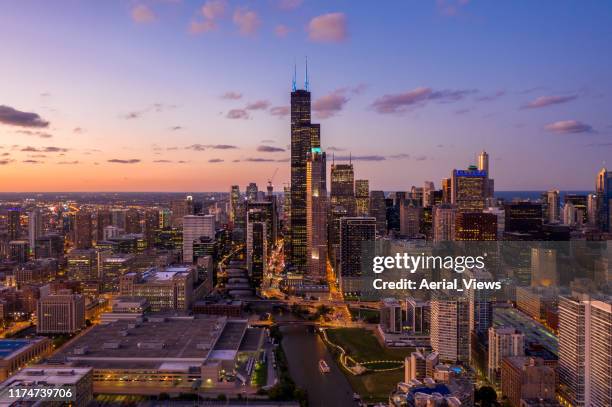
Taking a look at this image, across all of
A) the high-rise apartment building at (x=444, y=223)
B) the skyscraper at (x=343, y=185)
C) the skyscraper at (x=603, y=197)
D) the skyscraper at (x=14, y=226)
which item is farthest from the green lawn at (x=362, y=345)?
the skyscraper at (x=14, y=226)

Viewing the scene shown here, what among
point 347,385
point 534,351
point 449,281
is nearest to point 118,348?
point 347,385

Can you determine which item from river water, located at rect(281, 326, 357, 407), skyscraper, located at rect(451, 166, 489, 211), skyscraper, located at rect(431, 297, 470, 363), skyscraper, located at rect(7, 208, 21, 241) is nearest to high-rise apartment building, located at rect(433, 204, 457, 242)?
skyscraper, located at rect(451, 166, 489, 211)

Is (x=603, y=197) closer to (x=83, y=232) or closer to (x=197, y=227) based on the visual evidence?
(x=197, y=227)

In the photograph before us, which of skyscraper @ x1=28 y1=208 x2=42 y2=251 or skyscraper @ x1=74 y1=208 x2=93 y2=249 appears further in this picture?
skyscraper @ x1=74 y1=208 x2=93 y2=249

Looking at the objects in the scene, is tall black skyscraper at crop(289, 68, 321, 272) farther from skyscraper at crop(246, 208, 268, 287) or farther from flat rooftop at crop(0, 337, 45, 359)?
flat rooftop at crop(0, 337, 45, 359)

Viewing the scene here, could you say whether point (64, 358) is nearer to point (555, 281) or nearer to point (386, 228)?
point (555, 281)
